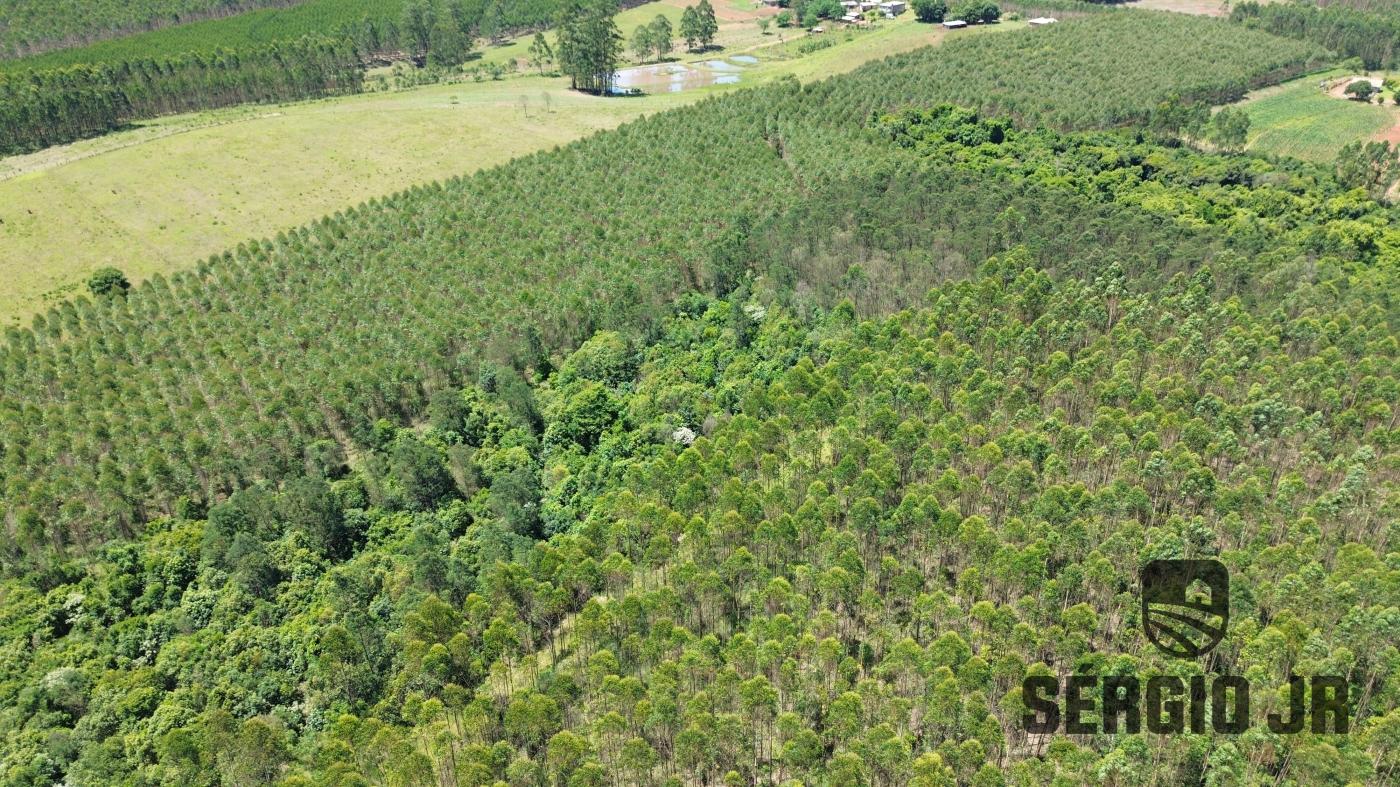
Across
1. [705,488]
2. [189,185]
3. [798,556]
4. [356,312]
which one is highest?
[189,185]

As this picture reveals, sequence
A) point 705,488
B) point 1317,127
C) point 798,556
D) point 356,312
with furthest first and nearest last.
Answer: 1. point 1317,127
2. point 356,312
3. point 705,488
4. point 798,556

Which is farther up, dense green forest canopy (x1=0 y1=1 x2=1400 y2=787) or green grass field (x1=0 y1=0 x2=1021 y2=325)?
green grass field (x1=0 y1=0 x2=1021 y2=325)

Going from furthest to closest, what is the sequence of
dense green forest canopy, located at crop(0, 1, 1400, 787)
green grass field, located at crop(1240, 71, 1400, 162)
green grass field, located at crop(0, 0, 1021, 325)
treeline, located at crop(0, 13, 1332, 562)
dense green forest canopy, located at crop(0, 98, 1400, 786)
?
green grass field, located at crop(1240, 71, 1400, 162) < green grass field, located at crop(0, 0, 1021, 325) < treeline, located at crop(0, 13, 1332, 562) < dense green forest canopy, located at crop(0, 1, 1400, 787) < dense green forest canopy, located at crop(0, 98, 1400, 786)

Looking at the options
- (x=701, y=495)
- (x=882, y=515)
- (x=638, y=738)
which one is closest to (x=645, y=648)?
(x=638, y=738)

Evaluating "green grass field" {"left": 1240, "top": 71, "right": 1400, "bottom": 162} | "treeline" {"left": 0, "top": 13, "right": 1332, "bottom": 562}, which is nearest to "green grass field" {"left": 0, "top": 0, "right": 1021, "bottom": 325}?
"treeline" {"left": 0, "top": 13, "right": 1332, "bottom": 562}

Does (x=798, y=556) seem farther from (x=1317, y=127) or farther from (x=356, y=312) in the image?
(x=1317, y=127)

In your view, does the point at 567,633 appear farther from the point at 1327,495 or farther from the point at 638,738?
the point at 1327,495

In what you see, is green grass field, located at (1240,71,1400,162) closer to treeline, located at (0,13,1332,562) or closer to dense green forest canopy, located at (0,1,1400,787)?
treeline, located at (0,13,1332,562)

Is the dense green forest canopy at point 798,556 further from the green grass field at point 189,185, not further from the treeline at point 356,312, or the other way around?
the green grass field at point 189,185

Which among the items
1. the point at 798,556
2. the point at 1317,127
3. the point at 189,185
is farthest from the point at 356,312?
the point at 1317,127
